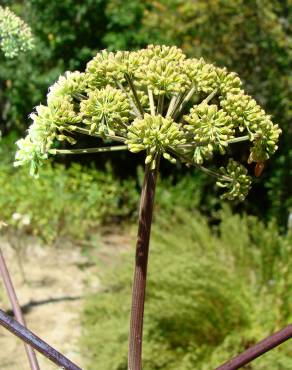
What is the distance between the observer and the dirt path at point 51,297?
3.36 metres

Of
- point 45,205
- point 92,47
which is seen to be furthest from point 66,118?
point 92,47

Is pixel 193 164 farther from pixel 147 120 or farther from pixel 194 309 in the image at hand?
pixel 194 309

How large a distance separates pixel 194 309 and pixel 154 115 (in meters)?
2.44

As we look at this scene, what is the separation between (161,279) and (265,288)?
0.64 m

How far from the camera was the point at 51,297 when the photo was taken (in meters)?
4.02

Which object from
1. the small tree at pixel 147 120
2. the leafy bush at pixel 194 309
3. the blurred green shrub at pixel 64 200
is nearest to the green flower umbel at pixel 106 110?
Answer: the small tree at pixel 147 120

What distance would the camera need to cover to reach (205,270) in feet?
10.5

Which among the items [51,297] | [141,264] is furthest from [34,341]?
[51,297]

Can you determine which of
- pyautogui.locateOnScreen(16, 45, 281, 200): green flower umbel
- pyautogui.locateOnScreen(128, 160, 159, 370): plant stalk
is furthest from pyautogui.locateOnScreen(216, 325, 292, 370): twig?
pyautogui.locateOnScreen(16, 45, 281, 200): green flower umbel

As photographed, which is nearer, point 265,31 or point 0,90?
point 265,31

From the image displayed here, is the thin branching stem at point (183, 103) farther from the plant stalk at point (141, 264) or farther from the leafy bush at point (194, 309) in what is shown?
the leafy bush at point (194, 309)

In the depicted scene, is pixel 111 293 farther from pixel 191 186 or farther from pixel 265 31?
pixel 265 31

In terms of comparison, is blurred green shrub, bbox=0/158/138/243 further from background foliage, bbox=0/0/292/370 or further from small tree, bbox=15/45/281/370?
small tree, bbox=15/45/281/370

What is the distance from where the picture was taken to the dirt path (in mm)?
3360
